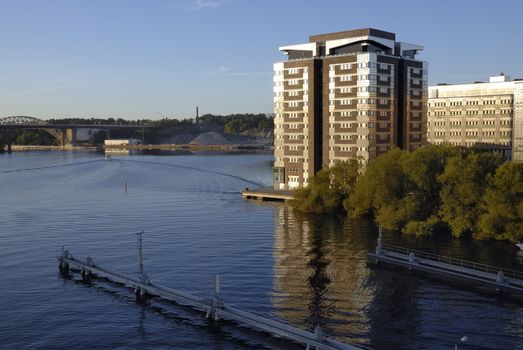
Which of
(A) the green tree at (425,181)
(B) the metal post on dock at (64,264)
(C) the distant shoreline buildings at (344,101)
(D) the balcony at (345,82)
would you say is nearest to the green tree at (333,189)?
(C) the distant shoreline buildings at (344,101)

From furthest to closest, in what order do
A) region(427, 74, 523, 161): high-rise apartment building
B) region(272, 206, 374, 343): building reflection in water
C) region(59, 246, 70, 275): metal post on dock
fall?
region(427, 74, 523, 161): high-rise apartment building
region(59, 246, 70, 275): metal post on dock
region(272, 206, 374, 343): building reflection in water

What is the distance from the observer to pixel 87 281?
62.2 metres

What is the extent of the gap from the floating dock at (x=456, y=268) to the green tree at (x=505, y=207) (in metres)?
12.9

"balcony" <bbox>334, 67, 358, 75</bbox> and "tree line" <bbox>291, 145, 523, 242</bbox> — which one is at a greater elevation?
"balcony" <bbox>334, 67, 358, 75</bbox>

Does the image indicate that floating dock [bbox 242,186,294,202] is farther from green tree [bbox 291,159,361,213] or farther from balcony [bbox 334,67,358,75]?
balcony [bbox 334,67,358,75]

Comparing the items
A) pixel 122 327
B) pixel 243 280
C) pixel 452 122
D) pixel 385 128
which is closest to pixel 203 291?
pixel 243 280

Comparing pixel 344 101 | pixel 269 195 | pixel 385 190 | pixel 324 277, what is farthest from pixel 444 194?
pixel 269 195

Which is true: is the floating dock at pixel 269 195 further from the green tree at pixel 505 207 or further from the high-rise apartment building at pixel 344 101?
the green tree at pixel 505 207

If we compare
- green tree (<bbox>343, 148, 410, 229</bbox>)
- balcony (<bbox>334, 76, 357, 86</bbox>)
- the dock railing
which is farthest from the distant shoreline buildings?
the dock railing

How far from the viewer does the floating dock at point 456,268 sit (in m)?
57.4

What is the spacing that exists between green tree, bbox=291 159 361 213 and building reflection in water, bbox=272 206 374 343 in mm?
12409

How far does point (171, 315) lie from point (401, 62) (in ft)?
316

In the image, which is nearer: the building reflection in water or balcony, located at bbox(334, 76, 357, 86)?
the building reflection in water

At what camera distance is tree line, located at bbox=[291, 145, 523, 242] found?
263 feet
